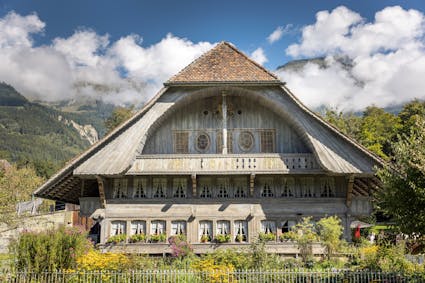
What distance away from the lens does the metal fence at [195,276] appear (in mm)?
15922

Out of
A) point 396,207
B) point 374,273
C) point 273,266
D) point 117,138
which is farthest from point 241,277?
point 117,138

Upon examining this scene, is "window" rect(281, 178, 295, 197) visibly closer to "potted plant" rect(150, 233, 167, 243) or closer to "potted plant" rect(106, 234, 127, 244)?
"potted plant" rect(150, 233, 167, 243)

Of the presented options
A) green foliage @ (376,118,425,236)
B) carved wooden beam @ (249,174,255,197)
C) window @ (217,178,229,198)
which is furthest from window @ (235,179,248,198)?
green foliage @ (376,118,425,236)

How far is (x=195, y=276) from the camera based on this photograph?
1616 cm

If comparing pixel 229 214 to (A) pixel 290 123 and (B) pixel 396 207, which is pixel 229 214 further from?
(B) pixel 396 207

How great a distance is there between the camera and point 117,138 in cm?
2434

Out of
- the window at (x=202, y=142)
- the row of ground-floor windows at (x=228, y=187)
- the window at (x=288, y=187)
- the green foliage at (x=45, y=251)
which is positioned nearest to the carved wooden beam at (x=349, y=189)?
the row of ground-floor windows at (x=228, y=187)

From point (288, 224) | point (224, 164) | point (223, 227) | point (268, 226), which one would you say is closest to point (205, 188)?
point (224, 164)

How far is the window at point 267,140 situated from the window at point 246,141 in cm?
60

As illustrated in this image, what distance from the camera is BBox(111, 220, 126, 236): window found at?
24.6m

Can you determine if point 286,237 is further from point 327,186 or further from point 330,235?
point 330,235

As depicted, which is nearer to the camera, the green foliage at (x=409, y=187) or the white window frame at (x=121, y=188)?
the green foliage at (x=409, y=187)

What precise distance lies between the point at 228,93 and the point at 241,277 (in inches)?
472

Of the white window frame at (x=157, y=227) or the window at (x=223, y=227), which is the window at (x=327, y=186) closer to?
the window at (x=223, y=227)
